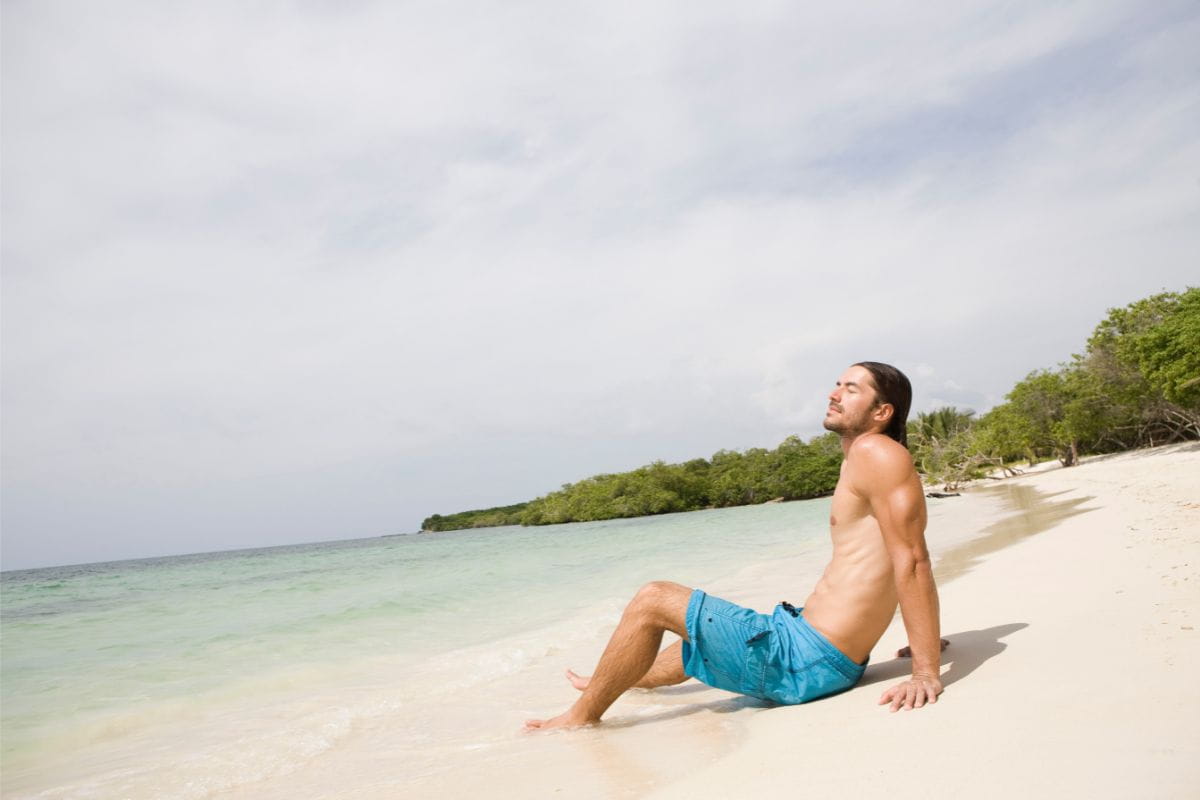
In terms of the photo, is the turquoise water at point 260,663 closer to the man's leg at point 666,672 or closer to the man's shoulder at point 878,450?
the man's leg at point 666,672

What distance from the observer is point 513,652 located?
6496 mm

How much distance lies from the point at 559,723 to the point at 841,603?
60.1 inches

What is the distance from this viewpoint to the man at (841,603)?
9.76 ft

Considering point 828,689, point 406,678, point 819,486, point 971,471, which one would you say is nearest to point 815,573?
point 406,678

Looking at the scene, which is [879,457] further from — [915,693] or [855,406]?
[915,693]

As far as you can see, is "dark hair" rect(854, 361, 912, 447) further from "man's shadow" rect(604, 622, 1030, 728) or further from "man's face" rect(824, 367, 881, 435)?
"man's shadow" rect(604, 622, 1030, 728)

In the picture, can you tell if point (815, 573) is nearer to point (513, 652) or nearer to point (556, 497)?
point (513, 652)

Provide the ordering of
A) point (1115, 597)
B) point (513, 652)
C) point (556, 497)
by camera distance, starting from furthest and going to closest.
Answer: point (556, 497) < point (513, 652) < point (1115, 597)

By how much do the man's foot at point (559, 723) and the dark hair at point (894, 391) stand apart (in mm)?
2022

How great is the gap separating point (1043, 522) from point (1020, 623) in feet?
27.2

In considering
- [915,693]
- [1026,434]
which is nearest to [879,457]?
[915,693]

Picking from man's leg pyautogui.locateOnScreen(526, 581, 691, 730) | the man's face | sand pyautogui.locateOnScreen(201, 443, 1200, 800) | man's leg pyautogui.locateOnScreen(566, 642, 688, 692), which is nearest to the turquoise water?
sand pyautogui.locateOnScreen(201, 443, 1200, 800)

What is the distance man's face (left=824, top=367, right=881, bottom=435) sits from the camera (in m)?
3.27

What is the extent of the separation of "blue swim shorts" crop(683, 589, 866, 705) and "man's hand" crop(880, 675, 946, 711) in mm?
346
